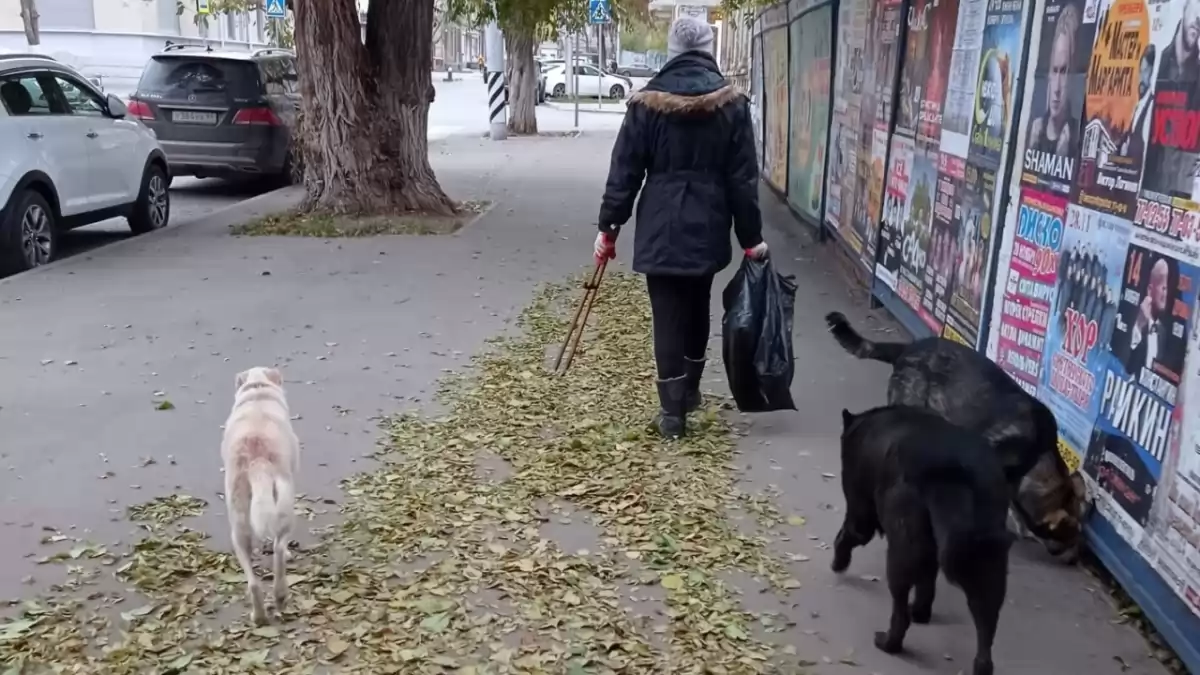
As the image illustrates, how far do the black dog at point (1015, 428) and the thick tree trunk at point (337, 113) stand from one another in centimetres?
885

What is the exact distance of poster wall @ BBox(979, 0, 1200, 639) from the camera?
11.7 ft

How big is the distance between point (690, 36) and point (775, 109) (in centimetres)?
1010

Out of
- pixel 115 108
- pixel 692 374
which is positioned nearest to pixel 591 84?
pixel 115 108

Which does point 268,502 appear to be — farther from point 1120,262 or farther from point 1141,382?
point 1120,262

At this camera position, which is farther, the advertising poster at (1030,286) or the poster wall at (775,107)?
the poster wall at (775,107)

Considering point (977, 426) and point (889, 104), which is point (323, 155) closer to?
point (889, 104)

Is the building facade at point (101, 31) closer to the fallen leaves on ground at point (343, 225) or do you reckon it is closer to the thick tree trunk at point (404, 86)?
the thick tree trunk at point (404, 86)

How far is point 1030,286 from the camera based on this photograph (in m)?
5.00

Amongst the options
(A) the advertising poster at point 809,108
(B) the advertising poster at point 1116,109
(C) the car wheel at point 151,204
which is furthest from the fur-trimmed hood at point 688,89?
(C) the car wheel at point 151,204

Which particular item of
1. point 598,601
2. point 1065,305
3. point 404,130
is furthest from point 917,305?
point 404,130

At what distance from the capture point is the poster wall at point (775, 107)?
46.5 ft

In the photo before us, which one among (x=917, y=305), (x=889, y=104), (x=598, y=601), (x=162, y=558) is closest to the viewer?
(x=598, y=601)

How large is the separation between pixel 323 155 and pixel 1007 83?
8.54 meters

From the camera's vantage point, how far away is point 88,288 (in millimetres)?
9031
